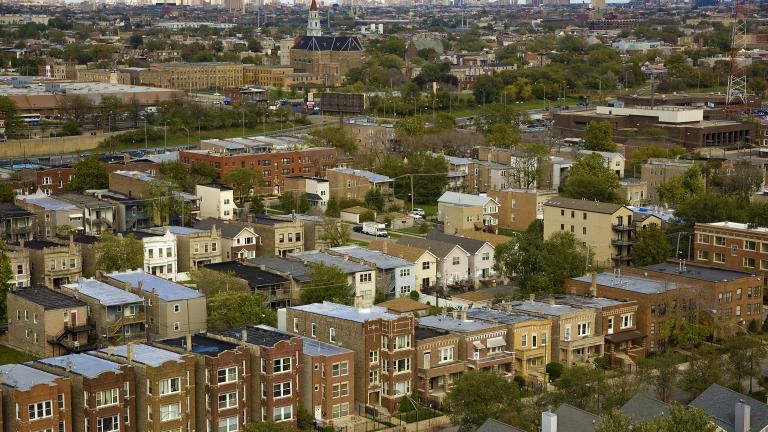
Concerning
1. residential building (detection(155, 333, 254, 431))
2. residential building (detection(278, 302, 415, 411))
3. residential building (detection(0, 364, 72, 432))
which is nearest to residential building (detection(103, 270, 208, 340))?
residential building (detection(278, 302, 415, 411))

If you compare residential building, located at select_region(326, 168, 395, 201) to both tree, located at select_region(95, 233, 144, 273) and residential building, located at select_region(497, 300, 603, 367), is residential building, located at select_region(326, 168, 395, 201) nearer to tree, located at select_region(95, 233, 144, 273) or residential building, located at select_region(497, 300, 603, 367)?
tree, located at select_region(95, 233, 144, 273)

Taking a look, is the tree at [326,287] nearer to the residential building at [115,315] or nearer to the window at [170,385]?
the residential building at [115,315]

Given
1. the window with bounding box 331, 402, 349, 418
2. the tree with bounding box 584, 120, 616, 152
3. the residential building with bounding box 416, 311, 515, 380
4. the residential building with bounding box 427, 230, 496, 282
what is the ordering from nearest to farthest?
the window with bounding box 331, 402, 349, 418 → the residential building with bounding box 416, 311, 515, 380 → the residential building with bounding box 427, 230, 496, 282 → the tree with bounding box 584, 120, 616, 152

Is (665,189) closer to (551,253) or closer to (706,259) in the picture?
(706,259)

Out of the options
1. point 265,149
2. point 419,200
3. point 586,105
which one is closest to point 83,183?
point 265,149

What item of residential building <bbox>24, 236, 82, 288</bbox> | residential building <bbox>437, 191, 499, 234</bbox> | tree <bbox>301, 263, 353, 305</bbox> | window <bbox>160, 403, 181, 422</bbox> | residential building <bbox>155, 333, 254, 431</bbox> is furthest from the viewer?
residential building <bbox>437, 191, 499, 234</bbox>

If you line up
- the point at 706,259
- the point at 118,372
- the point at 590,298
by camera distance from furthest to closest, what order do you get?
the point at 706,259
the point at 590,298
the point at 118,372

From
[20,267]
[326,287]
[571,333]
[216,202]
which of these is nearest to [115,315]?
[326,287]
